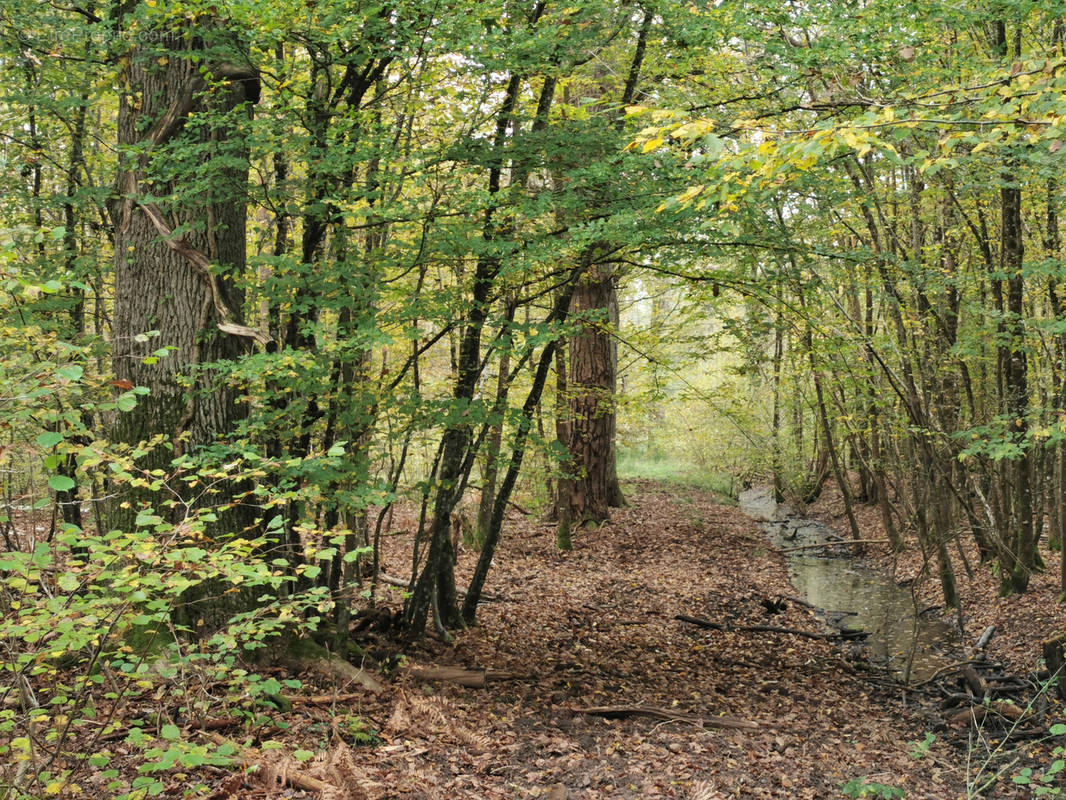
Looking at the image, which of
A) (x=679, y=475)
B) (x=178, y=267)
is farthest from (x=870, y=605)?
(x=679, y=475)

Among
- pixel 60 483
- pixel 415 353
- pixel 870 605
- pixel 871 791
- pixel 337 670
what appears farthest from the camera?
pixel 870 605

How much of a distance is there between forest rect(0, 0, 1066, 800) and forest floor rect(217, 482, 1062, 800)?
43mm

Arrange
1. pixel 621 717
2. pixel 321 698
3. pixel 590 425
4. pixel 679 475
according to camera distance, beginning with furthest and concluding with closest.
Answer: pixel 679 475 < pixel 590 425 < pixel 621 717 < pixel 321 698

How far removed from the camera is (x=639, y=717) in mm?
6281

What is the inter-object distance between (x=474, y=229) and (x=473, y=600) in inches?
171

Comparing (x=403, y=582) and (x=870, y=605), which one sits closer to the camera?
(x=403, y=582)

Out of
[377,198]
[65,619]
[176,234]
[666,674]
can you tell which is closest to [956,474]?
[666,674]

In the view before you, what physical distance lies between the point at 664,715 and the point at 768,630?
12.0 feet

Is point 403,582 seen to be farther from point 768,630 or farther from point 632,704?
point 768,630

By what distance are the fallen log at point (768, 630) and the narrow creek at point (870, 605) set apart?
0.26 metres

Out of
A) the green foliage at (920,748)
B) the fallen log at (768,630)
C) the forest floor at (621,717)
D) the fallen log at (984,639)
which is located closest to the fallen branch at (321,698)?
the forest floor at (621,717)

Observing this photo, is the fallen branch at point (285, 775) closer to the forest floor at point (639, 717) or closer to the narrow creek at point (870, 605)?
the forest floor at point (639, 717)

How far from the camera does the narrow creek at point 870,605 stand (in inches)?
337

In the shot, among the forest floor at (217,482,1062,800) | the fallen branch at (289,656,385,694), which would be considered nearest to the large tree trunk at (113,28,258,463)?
the fallen branch at (289,656,385,694)
